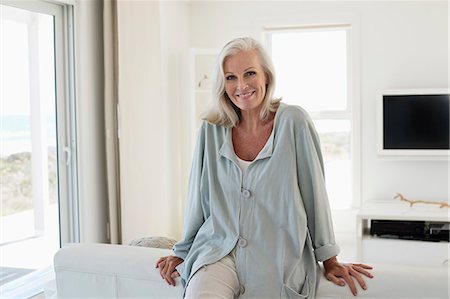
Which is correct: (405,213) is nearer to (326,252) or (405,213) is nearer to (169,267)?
(326,252)

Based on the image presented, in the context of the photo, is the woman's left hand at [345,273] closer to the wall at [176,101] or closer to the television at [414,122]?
the wall at [176,101]

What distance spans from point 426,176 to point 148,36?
2572mm

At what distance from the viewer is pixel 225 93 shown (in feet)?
6.20

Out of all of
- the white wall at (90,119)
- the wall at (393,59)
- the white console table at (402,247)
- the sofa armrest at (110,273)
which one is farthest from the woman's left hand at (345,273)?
the wall at (393,59)

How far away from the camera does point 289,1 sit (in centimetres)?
507

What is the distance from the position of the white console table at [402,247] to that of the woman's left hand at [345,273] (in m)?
2.83

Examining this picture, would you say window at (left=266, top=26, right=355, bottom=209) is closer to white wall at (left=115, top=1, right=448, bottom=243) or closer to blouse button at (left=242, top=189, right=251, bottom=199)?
white wall at (left=115, top=1, right=448, bottom=243)

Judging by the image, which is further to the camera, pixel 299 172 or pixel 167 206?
pixel 167 206

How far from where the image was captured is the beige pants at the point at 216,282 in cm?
162

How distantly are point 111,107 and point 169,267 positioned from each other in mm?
2407

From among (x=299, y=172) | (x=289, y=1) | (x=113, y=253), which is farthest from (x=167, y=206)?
(x=299, y=172)

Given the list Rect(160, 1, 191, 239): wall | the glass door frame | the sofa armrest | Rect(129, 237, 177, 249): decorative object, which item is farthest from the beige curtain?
the sofa armrest

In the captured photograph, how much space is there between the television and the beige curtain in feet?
7.21

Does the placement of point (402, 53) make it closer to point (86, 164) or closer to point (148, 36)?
point (148, 36)
